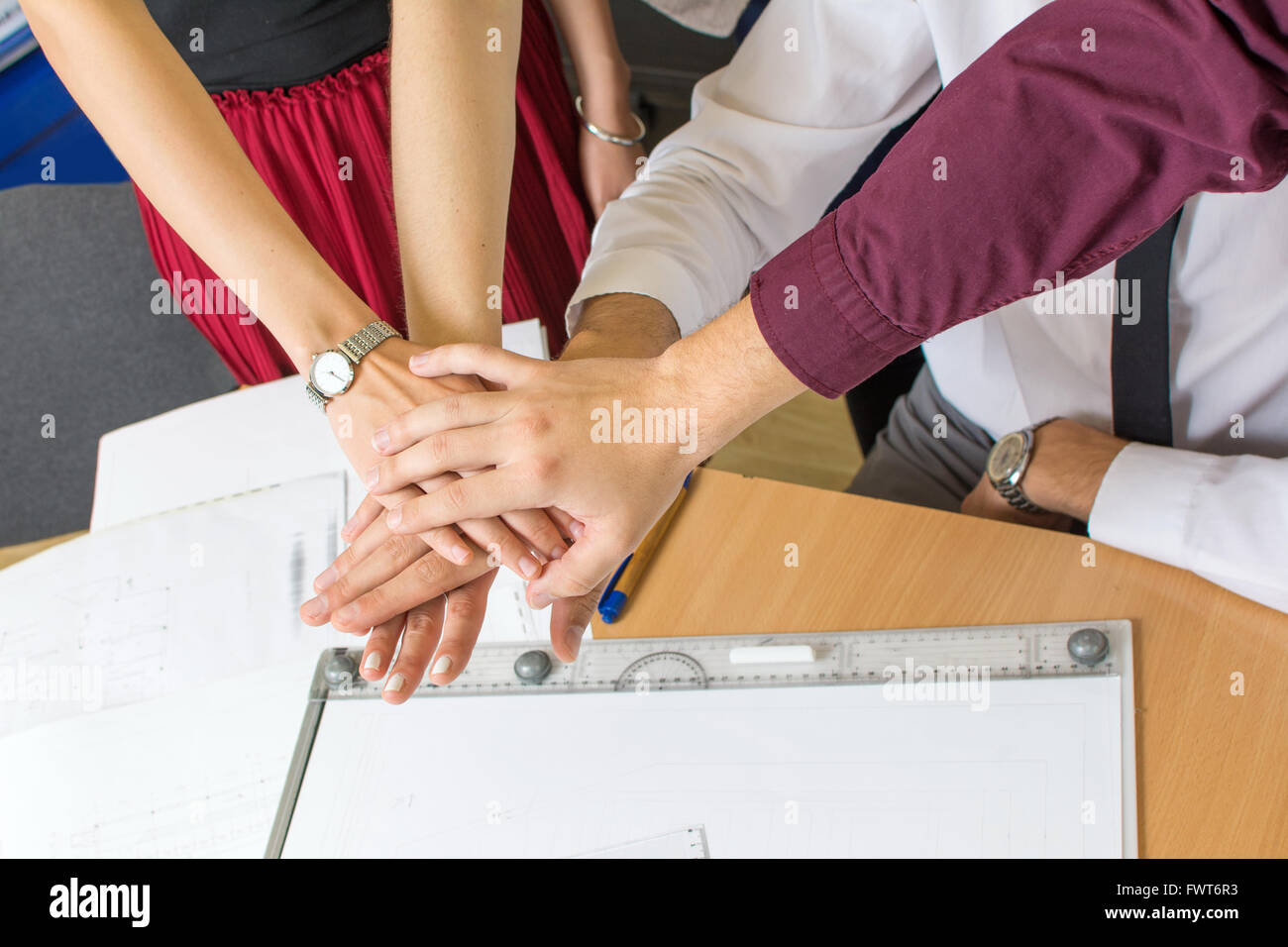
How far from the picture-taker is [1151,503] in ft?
2.84

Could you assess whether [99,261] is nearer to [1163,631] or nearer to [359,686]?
[359,686]

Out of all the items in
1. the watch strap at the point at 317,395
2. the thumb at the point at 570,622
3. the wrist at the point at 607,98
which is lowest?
the thumb at the point at 570,622

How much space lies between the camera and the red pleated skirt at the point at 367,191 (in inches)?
47.3

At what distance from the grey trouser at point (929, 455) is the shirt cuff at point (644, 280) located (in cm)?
39

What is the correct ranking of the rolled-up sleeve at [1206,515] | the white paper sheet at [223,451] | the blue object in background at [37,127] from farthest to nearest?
the blue object in background at [37,127], the white paper sheet at [223,451], the rolled-up sleeve at [1206,515]

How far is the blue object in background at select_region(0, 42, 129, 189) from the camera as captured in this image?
61.0 inches

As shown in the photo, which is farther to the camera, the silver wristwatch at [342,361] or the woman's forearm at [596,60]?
the woman's forearm at [596,60]

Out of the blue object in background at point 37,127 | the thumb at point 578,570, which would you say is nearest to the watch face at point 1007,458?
the thumb at point 578,570

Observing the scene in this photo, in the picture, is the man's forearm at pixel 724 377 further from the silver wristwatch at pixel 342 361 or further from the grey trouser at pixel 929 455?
the grey trouser at pixel 929 455

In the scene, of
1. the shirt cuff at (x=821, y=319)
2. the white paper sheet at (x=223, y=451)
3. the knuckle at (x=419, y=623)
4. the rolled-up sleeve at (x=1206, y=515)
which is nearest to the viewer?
the shirt cuff at (x=821, y=319)

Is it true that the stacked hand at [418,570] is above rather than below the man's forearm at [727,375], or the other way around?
below

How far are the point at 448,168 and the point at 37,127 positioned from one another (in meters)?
0.96

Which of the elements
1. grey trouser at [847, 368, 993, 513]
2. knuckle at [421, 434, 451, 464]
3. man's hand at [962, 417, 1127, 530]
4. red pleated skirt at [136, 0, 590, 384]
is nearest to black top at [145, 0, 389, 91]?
red pleated skirt at [136, 0, 590, 384]

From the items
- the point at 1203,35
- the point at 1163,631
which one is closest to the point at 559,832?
the point at 1163,631
